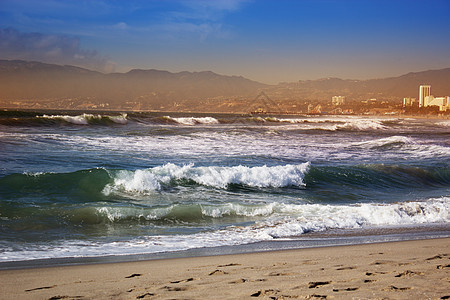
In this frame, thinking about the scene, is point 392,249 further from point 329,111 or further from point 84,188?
point 329,111

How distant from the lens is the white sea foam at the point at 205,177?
11.2 metres

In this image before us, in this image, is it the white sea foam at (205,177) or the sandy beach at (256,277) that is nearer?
the sandy beach at (256,277)

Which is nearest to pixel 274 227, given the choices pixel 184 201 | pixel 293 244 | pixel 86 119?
pixel 293 244

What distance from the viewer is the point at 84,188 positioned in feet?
34.8

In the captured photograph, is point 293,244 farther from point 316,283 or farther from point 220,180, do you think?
point 220,180

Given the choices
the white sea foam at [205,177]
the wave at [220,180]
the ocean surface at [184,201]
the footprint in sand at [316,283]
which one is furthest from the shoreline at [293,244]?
the white sea foam at [205,177]

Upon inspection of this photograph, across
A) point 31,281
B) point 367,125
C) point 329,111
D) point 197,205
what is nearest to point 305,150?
point 197,205

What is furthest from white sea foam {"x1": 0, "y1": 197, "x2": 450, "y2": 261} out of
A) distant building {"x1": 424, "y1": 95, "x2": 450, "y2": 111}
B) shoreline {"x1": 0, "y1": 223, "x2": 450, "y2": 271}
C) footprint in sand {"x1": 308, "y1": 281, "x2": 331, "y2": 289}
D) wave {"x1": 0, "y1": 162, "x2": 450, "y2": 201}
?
distant building {"x1": 424, "y1": 95, "x2": 450, "y2": 111}

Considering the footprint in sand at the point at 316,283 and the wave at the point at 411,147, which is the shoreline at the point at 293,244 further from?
the wave at the point at 411,147

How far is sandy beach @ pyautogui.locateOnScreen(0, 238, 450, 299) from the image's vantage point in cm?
365

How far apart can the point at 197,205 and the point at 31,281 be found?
5.08m

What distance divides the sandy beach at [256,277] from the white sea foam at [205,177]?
5937mm

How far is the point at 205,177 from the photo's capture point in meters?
12.3

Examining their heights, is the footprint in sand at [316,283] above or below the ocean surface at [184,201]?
above
